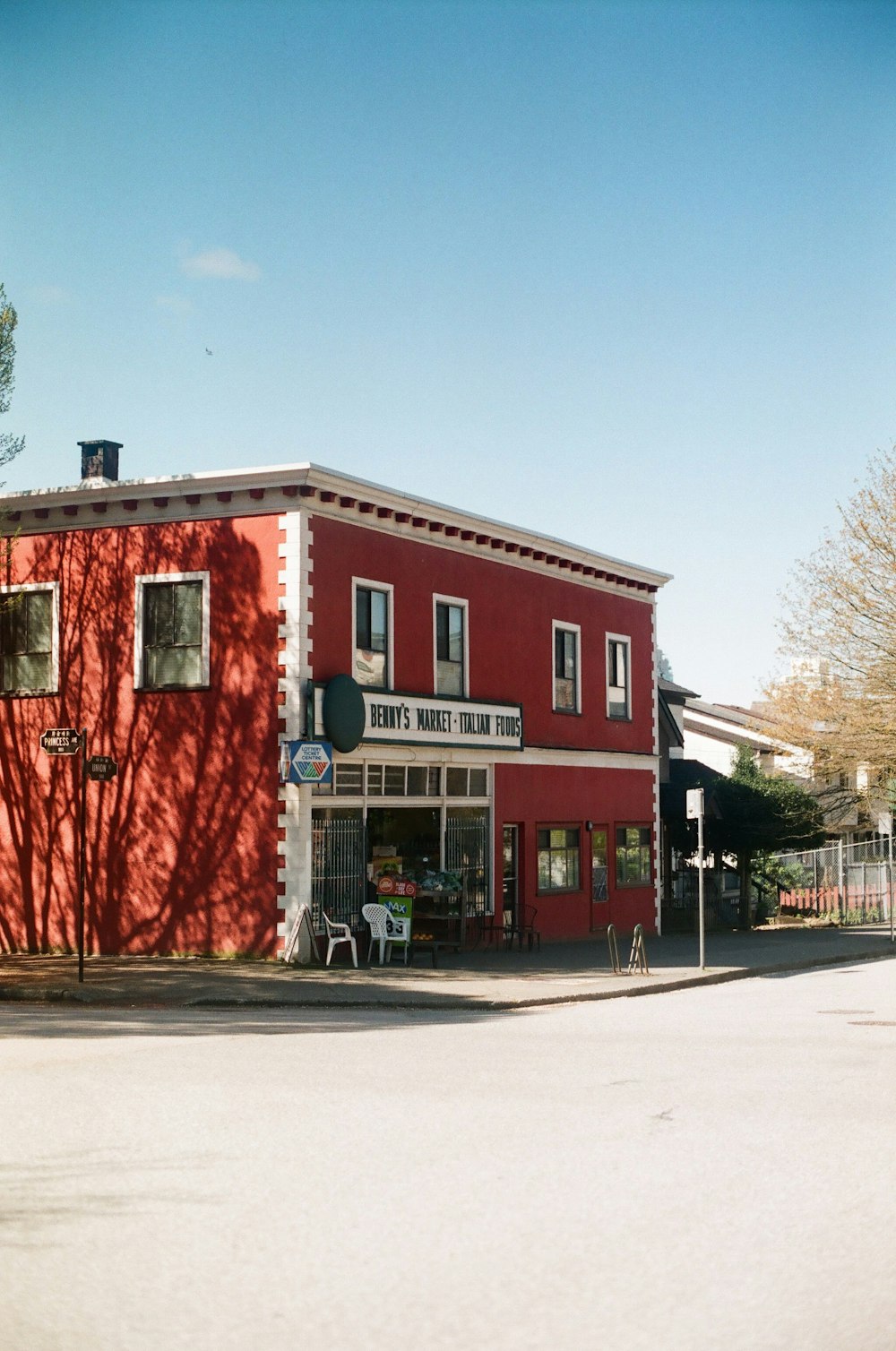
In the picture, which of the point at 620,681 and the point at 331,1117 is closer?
the point at 331,1117

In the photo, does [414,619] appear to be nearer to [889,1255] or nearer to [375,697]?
[375,697]

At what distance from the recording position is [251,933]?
891 inches

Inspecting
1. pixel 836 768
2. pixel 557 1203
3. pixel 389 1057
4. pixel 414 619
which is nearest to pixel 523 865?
pixel 414 619

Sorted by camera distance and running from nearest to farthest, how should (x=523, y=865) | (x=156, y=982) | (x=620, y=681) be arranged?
(x=156, y=982) < (x=523, y=865) < (x=620, y=681)

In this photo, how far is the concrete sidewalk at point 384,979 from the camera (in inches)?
723

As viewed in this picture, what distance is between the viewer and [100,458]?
26859mm

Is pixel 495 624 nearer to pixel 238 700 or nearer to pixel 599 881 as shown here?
pixel 599 881

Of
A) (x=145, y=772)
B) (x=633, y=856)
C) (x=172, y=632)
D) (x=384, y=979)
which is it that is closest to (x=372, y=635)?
(x=172, y=632)

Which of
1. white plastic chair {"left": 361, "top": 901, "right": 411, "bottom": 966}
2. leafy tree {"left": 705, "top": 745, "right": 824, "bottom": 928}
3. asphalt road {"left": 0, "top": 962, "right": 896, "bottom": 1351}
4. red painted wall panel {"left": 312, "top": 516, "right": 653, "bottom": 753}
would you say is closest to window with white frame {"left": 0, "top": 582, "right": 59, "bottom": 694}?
red painted wall panel {"left": 312, "top": 516, "right": 653, "bottom": 753}

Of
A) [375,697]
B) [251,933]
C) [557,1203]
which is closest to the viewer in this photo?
[557,1203]

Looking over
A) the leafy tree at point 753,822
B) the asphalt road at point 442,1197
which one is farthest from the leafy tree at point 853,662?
the asphalt road at point 442,1197

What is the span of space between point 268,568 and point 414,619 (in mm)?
3570

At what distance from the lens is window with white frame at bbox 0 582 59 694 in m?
24.8

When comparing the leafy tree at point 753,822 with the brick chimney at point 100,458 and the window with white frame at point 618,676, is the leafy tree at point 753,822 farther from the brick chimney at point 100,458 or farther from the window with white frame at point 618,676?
the brick chimney at point 100,458
